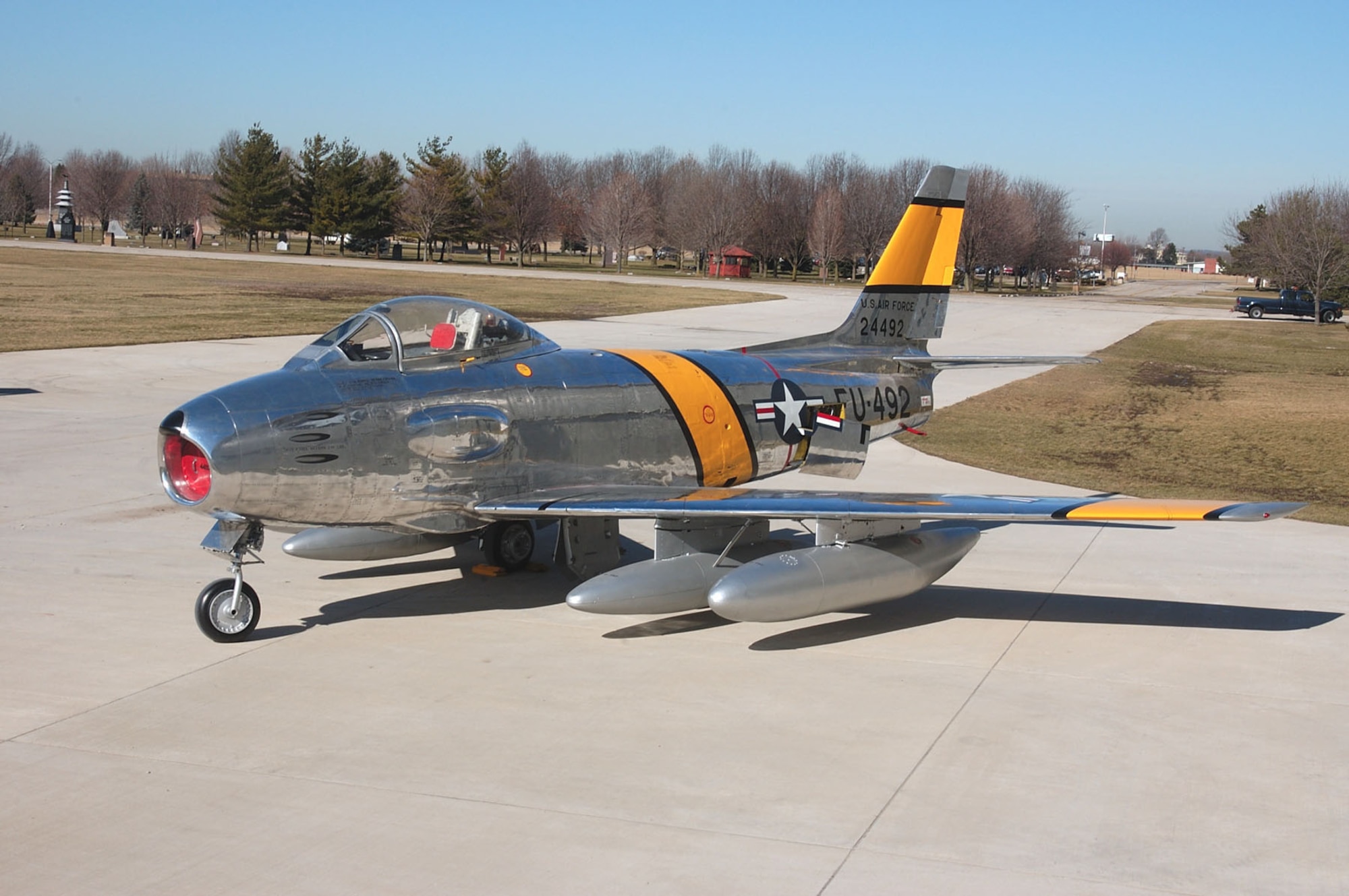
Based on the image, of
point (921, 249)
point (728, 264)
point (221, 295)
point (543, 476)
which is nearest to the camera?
point (543, 476)

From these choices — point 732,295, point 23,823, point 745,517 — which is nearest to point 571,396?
point 745,517

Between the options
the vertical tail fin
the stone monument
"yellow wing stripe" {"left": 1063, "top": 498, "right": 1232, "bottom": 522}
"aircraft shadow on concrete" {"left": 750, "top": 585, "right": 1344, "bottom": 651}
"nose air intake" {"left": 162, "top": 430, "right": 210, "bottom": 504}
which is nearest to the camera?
"yellow wing stripe" {"left": 1063, "top": 498, "right": 1232, "bottom": 522}

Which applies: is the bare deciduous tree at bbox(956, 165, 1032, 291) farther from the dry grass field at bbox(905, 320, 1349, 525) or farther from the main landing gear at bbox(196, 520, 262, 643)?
the main landing gear at bbox(196, 520, 262, 643)

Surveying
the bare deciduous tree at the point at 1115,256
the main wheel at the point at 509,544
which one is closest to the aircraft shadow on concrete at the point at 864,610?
the main wheel at the point at 509,544

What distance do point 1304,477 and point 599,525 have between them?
36.8ft

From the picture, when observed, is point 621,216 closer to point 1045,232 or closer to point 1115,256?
point 1045,232

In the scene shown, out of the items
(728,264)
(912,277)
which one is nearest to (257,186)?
(728,264)

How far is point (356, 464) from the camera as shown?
885cm

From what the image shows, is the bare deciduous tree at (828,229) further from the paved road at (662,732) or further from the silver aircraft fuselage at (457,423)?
the silver aircraft fuselage at (457,423)

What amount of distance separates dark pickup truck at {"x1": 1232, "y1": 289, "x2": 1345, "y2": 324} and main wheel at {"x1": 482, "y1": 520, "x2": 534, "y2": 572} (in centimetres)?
6047

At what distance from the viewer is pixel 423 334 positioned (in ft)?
31.4

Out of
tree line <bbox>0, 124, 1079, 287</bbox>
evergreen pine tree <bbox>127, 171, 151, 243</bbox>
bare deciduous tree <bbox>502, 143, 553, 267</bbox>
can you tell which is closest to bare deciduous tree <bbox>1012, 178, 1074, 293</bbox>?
tree line <bbox>0, 124, 1079, 287</bbox>

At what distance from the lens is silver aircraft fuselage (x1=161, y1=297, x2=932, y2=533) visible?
334 inches

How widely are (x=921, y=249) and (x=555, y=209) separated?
9192 cm
